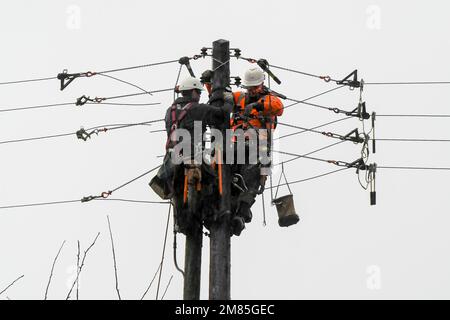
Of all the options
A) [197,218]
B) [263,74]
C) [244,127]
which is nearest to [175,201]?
[197,218]

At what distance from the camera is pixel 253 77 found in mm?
14305

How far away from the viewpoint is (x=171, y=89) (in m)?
13.7

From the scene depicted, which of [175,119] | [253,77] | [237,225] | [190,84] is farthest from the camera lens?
[253,77]

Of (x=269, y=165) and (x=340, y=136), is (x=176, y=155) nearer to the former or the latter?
(x=269, y=165)

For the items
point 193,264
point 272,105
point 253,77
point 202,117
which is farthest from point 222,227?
point 253,77

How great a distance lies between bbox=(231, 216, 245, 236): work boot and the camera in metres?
12.5

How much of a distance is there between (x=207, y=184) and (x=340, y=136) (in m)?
2.73

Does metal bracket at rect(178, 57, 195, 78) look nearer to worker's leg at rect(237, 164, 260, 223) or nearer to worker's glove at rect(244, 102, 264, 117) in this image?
worker's glove at rect(244, 102, 264, 117)

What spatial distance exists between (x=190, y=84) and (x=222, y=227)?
1.90m

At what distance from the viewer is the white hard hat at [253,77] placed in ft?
46.8

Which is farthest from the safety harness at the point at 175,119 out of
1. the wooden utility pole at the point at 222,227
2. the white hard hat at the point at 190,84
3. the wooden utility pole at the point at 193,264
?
the wooden utility pole at the point at 193,264

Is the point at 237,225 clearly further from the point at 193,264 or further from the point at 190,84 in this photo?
the point at 190,84

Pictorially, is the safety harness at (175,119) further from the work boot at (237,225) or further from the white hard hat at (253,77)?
the white hard hat at (253,77)
